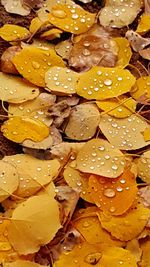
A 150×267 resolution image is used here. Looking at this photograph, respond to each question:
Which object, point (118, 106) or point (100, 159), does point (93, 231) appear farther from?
point (118, 106)

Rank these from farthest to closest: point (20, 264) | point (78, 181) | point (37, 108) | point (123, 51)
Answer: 1. point (123, 51)
2. point (37, 108)
3. point (78, 181)
4. point (20, 264)

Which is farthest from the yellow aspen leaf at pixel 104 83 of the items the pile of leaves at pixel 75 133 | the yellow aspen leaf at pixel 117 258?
the yellow aspen leaf at pixel 117 258

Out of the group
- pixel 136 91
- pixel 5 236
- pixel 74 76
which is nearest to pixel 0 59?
pixel 74 76

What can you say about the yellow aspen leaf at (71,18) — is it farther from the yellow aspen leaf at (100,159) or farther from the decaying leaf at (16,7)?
the yellow aspen leaf at (100,159)

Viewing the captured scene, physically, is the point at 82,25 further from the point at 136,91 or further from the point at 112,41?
the point at 136,91

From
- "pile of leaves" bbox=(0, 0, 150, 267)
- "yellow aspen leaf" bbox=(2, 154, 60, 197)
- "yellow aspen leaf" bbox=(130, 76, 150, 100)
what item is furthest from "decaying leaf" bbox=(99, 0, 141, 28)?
"yellow aspen leaf" bbox=(2, 154, 60, 197)

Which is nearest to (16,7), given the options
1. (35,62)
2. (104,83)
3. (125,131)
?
(35,62)
